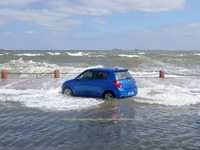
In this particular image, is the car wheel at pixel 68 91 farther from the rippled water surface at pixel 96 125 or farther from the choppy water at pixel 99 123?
the rippled water surface at pixel 96 125

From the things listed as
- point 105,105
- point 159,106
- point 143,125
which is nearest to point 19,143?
point 143,125

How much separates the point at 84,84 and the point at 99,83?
2.87 ft

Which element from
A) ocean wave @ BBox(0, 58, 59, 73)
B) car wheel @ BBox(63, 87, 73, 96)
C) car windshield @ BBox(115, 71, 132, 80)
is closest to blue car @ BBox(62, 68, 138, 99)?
car windshield @ BBox(115, 71, 132, 80)

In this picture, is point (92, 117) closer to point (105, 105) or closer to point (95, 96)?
point (105, 105)

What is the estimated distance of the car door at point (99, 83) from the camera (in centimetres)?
1524

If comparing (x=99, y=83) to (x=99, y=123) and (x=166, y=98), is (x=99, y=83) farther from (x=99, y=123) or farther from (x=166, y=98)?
(x=99, y=123)

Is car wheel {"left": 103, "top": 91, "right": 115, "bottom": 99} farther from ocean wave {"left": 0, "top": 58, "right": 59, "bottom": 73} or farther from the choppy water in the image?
ocean wave {"left": 0, "top": 58, "right": 59, "bottom": 73}

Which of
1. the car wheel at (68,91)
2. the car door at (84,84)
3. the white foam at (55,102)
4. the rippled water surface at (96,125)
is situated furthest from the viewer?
the car wheel at (68,91)

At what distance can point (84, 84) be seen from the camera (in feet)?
52.0

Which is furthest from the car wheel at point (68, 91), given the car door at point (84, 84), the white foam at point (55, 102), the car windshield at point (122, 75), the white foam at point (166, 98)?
the white foam at point (166, 98)

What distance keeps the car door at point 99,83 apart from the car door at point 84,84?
0.24 metres

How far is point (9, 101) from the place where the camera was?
15.0 meters

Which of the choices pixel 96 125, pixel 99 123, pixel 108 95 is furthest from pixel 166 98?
pixel 96 125

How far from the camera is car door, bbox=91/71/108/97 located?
15.2 m
